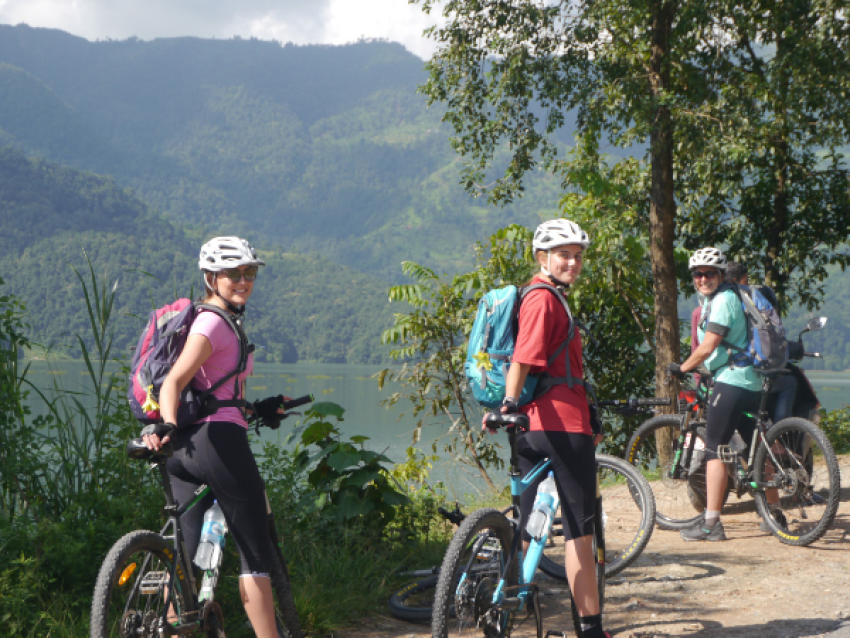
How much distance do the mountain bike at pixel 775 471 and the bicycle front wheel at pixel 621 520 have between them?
2.91ft

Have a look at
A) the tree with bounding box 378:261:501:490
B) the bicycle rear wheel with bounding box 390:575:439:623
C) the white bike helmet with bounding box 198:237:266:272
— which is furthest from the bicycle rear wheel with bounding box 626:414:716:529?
the white bike helmet with bounding box 198:237:266:272

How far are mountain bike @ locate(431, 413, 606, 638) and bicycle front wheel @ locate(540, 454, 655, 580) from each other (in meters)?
1.43

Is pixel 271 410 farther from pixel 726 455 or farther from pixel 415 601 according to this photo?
pixel 726 455

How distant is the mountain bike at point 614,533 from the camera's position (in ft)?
15.2

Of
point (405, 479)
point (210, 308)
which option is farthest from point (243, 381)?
point (405, 479)

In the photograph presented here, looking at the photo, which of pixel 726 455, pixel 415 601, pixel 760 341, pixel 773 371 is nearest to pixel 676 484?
pixel 726 455

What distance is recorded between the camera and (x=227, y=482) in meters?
3.16

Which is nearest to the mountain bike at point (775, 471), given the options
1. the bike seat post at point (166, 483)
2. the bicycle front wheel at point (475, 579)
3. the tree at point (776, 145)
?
the bicycle front wheel at point (475, 579)

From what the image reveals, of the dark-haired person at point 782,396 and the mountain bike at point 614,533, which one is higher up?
the dark-haired person at point 782,396

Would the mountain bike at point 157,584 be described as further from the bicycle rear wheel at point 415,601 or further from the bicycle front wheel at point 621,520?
the bicycle front wheel at point 621,520

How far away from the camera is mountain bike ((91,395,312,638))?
2889mm

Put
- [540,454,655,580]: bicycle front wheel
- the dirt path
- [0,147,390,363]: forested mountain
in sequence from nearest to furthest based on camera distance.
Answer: the dirt path < [540,454,655,580]: bicycle front wheel < [0,147,390,363]: forested mountain

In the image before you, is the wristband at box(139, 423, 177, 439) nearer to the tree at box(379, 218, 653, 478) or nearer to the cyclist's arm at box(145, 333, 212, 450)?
the cyclist's arm at box(145, 333, 212, 450)

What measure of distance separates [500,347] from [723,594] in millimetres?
2483
